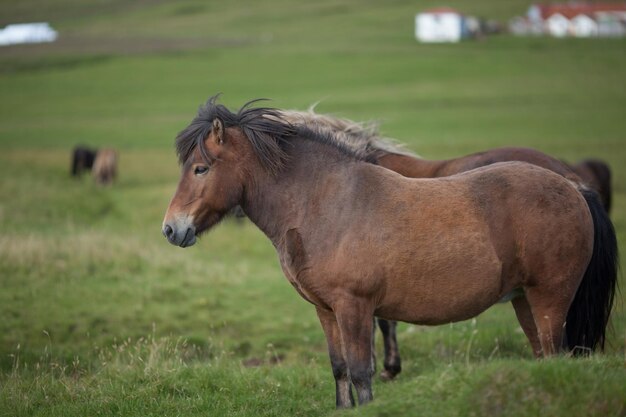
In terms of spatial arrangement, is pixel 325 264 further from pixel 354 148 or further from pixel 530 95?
pixel 530 95

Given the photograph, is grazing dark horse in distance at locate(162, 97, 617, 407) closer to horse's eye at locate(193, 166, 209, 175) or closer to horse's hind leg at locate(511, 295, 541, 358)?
horse's eye at locate(193, 166, 209, 175)

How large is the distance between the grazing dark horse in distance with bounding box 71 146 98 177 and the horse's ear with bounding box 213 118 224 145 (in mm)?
27352

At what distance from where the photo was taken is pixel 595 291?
7.47 m

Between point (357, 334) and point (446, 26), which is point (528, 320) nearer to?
point (357, 334)

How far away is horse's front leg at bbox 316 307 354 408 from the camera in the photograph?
6938 millimetres

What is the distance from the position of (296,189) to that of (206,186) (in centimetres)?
83

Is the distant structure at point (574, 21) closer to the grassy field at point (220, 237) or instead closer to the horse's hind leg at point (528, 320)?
the grassy field at point (220, 237)

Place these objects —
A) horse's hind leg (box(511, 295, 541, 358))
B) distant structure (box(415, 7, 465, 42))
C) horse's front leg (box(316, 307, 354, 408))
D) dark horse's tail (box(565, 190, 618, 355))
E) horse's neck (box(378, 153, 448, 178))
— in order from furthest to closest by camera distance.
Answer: distant structure (box(415, 7, 465, 42)), horse's neck (box(378, 153, 448, 178)), horse's hind leg (box(511, 295, 541, 358)), dark horse's tail (box(565, 190, 618, 355)), horse's front leg (box(316, 307, 354, 408))

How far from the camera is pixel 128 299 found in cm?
1359

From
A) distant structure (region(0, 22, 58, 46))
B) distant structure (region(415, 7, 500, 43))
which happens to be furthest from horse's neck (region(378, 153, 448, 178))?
distant structure (region(415, 7, 500, 43))

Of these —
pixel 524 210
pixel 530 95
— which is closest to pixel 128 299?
pixel 524 210

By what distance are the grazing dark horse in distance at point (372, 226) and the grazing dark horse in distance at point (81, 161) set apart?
27078 millimetres

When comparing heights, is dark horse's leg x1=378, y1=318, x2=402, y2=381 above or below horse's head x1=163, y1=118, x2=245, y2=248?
below

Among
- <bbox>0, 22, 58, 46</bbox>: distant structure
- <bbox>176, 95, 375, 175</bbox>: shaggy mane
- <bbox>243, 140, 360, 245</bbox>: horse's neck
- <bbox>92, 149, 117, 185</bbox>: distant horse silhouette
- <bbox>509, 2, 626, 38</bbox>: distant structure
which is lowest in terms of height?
<bbox>92, 149, 117, 185</bbox>: distant horse silhouette
